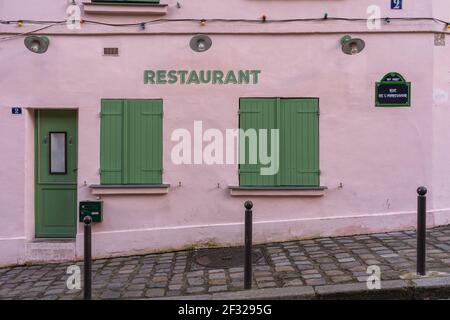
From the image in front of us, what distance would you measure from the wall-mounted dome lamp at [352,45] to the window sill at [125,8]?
283 centimetres

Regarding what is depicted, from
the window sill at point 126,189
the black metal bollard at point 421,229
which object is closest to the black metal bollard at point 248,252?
the black metal bollard at point 421,229

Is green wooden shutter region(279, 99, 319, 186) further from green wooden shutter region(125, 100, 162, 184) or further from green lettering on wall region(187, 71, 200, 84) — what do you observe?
green wooden shutter region(125, 100, 162, 184)

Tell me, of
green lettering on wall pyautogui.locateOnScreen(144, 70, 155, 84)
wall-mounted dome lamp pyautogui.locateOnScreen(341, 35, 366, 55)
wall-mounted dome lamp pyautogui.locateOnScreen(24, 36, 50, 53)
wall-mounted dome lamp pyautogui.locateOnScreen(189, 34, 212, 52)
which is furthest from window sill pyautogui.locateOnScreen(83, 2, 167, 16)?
wall-mounted dome lamp pyautogui.locateOnScreen(341, 35, 366, 55)

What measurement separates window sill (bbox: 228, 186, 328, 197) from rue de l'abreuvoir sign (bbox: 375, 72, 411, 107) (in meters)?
1.67

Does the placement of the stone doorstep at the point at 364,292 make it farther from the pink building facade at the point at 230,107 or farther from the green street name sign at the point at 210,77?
the green street name sign at the point at 210,77

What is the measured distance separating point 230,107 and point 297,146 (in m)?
1.22

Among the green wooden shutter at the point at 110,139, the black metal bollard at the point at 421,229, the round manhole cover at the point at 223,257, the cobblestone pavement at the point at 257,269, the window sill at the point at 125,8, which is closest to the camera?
the black metal bollard at the point at 421,229

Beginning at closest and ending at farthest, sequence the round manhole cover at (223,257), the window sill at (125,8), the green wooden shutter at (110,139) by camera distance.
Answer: the round manhole cover at (223,257) → the window sill at (125,8) → the green wooden shutter at (110,139)

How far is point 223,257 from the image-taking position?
21.2 ft

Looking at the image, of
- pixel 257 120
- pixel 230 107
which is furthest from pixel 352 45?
pixel 230 107

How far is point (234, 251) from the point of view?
6754 millimetres

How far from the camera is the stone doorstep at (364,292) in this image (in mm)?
4695

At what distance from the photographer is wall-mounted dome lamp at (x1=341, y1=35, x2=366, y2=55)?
275 inches

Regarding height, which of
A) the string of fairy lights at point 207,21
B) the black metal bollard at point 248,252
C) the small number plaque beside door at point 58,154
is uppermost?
the string of fairy lights at point 207,21
